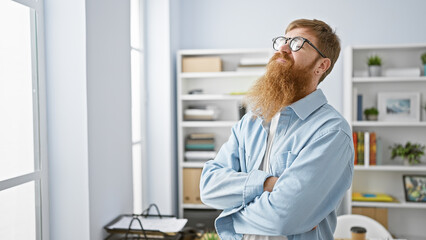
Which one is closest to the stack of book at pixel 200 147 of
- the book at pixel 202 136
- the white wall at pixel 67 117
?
the book at pixel 202 136

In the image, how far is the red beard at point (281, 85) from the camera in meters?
1.32

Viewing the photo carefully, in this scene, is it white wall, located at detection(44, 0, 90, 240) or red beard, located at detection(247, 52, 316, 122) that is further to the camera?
white wall, located at detection(44, 0, 90, 240)

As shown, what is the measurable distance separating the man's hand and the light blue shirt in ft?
0.05

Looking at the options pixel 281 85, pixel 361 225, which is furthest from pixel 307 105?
pixel 361 225

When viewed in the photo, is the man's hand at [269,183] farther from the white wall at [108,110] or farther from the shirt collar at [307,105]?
the white wall at [108,110]

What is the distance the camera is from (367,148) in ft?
Answer: 11.0

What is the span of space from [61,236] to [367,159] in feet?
8.23

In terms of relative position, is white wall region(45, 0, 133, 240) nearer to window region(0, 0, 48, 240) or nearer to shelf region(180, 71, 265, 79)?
window region(0, 0, 48, 240)

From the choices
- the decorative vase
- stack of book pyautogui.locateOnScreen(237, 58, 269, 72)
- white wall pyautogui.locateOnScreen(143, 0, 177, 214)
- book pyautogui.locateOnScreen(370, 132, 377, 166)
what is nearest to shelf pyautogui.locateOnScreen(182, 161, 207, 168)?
white wall pyautogui.locateOnScreen(143, 0, 177, 214)

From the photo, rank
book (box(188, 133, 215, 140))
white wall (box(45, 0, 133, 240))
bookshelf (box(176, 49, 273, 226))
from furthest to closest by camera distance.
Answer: book (box(188, 133, 215, 140)) < bookshelf (box(176, 49, 273, 226)) < white wall (box(45, 0, 133, 240))

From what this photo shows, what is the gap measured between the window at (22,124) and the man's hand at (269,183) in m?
1.00

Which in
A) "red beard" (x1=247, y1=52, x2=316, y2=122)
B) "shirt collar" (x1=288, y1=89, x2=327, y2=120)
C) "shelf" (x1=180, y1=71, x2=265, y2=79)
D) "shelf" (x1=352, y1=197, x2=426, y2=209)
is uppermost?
"shelf" (x1=180, y1=71, x2=265, y2=79)

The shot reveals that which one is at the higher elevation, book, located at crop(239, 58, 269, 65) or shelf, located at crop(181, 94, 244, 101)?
book, located at crop(239, 58, 269, 65)

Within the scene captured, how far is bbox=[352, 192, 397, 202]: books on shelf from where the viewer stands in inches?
133
